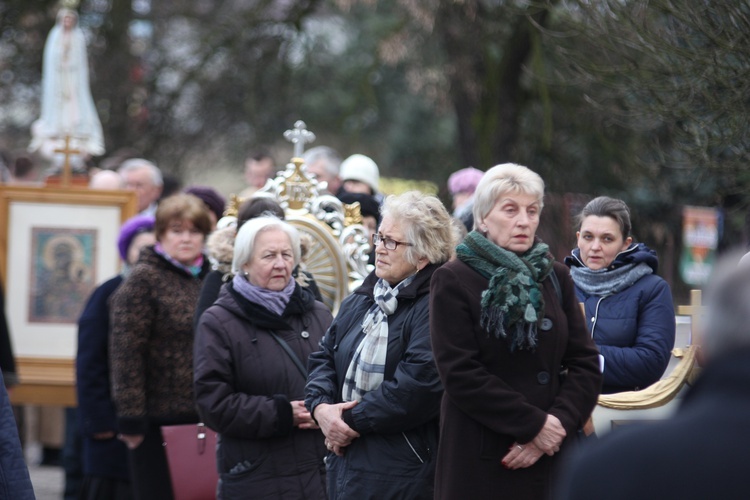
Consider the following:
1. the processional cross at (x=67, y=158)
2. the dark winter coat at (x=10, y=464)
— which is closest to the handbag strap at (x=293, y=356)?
the dark winter coat at (x=10, y=464)

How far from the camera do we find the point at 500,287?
14.0 ft

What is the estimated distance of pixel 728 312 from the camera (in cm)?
194

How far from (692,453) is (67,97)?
10.2 metres

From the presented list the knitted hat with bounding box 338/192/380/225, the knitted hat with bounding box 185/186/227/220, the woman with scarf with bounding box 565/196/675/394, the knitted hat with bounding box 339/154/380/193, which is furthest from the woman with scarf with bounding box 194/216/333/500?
the knitted hat with bounding box 339/154/380/193

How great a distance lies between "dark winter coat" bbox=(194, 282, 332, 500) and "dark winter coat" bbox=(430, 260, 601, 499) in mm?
1073

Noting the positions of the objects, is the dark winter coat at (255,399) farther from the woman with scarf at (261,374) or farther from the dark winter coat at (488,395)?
the dark winter coat at (488,395)

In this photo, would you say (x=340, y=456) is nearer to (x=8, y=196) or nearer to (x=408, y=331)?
(x=408, y=331)

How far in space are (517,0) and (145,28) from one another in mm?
9762

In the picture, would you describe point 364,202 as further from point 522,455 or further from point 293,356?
point 522,455

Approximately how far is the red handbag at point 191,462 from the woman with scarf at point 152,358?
0.59 metres

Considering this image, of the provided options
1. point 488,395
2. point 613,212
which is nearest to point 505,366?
point 488,395

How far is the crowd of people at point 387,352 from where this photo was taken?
4.29 meters

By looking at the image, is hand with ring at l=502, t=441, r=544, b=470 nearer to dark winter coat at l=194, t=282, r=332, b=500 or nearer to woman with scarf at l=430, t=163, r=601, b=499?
woman with scarf at l=430, t=163, r=601, b=499

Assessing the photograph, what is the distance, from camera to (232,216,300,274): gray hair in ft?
18.2
